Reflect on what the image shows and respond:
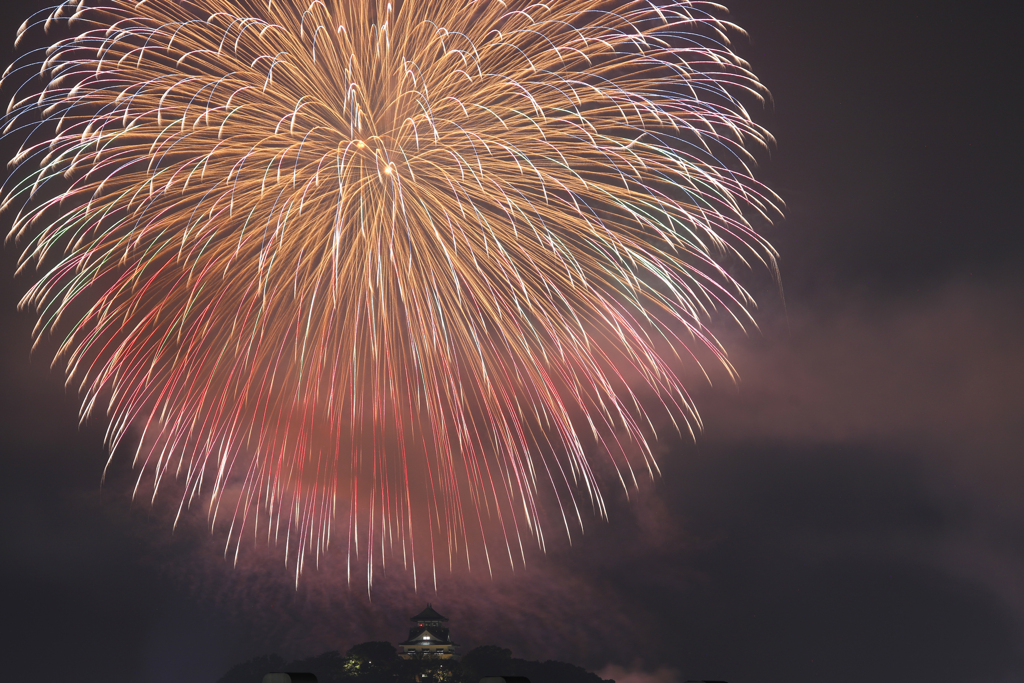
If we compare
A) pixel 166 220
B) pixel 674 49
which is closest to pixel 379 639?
pixel 166 220

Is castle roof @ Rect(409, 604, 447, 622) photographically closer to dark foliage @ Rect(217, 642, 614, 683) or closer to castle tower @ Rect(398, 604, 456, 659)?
castle tower @ Rect(398, 604, 456, 659)

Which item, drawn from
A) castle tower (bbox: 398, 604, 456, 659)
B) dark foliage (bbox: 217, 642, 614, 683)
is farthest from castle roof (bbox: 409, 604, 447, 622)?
dark foliage (bbox: 217, 642, 614, 683)

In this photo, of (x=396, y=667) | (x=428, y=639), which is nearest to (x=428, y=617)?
(x=428, y=639)

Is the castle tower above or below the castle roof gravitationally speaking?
below

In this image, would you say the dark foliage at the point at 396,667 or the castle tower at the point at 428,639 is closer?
the dark foliage at the point at 396,667

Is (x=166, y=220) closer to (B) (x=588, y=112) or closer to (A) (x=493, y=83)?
(A) (x=493, y=83)

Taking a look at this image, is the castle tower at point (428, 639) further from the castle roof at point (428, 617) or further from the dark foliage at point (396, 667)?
the dark foliage at point (396, 667)

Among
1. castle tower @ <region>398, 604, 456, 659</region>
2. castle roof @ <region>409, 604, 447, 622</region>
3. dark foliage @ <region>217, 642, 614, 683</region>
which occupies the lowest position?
dark foliage @ <region>217, 642, 614, 683</region>

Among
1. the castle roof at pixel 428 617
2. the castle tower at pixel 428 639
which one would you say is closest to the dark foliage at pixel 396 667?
the castle tower at pixel 428 639

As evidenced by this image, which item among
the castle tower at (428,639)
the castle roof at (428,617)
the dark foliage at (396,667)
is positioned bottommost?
the dark foliage at (396,667)

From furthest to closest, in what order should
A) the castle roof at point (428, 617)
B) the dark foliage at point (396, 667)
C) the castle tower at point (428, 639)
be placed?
1. the castle roof at point (428, 617)
2. the castle tower at point (428, 639)
3. the dark foliage at point (396, 667)
